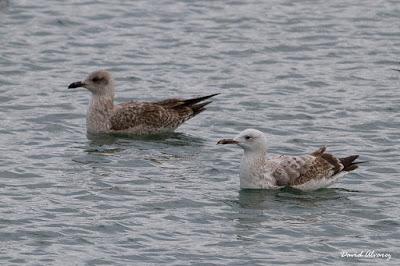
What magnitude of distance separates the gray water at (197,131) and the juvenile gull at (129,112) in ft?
0.77

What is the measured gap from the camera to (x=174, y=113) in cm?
2130

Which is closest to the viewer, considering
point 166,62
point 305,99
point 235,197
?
point 235,197

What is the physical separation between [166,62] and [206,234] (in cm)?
934

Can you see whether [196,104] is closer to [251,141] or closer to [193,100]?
[193,100]

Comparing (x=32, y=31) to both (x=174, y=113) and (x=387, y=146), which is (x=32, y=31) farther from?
(x=387, y=146)

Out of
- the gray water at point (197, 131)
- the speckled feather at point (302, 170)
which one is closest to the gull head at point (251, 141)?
the speckled feather at point (302, 170)

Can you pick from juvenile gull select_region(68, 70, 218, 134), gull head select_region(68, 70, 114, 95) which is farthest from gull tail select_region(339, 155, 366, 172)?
gull head select_region(68, 70, 114, 95)

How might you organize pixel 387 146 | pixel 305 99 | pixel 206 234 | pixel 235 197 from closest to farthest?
pixel 206 234 < pixel 235 197 < pixel 387 146 < pixel 305 99

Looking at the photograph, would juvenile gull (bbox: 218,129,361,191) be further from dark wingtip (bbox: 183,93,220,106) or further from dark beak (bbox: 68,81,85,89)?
dark beak (bbox: 68,81,85,89)

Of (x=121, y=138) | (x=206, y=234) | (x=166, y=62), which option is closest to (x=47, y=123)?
(x=121, y=138)

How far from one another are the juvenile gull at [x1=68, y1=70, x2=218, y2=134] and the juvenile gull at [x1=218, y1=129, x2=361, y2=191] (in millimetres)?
3225

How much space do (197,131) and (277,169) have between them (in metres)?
3.42

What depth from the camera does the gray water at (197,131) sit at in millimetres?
15867

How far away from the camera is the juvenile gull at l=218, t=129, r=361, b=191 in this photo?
18000 mm
